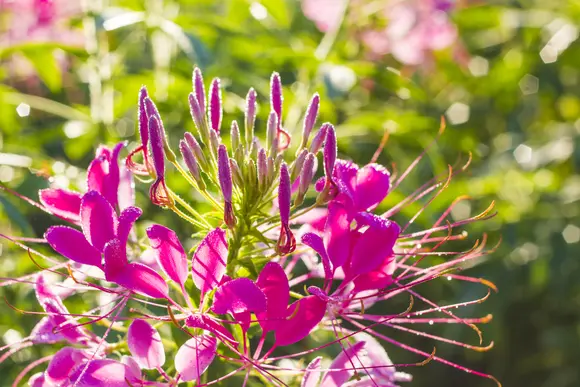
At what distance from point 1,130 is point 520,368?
1998 mm

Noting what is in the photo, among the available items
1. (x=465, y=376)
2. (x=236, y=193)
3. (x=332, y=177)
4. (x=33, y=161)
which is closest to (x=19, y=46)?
(x=33, y=161)

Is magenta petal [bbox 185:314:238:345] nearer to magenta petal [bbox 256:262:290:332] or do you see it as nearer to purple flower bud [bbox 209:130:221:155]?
magenta petal [bbox 256:262:290:332]

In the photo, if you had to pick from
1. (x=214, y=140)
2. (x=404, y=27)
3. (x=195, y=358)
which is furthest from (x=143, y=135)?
(x=404, y=27)

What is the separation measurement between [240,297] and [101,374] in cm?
23

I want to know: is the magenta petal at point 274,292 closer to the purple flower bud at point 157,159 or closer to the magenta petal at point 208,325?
the magenta petal at point 208,325

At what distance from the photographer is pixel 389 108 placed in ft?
8.71

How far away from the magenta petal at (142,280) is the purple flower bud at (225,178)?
5.1 inches

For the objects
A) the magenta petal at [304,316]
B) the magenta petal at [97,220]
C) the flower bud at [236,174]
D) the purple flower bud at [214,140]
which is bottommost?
the magenta petal at [304,316]

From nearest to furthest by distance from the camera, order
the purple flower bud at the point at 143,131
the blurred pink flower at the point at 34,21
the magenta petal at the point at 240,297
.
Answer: the magenta petal at the point at 240,297 → the purple flower bud at the point at 143,131 → the blurred pink flower at the point at 34,21

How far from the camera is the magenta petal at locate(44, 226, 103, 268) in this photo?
3.70ft

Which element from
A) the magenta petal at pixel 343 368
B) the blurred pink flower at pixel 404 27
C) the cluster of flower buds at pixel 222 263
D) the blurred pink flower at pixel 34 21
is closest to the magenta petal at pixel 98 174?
the cluster of flower buds at pixel 222 263

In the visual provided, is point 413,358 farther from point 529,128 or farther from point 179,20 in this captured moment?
point 179,20

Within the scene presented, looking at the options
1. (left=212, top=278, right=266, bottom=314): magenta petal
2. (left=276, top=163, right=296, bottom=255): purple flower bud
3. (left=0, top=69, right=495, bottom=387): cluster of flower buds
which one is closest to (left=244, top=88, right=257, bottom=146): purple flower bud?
(left=0, top=69, right=495, bottom=387): cluster of flower buds

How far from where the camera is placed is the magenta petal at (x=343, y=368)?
127cm
